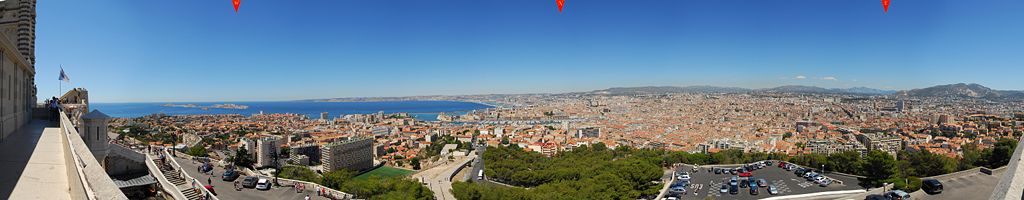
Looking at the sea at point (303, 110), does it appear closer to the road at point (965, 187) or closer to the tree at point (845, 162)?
the tree at point (845, 162)

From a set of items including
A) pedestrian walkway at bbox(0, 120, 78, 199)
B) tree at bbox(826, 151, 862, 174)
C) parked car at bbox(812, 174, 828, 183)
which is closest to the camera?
pedestrian walkway at bbox(0, 120, 78, 199)

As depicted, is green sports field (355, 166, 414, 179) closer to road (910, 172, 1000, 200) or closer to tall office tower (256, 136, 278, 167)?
tall office tower (256, 136, 278, 167)

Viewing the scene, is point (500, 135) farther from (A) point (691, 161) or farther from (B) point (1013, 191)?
(B) point (1013, 191)

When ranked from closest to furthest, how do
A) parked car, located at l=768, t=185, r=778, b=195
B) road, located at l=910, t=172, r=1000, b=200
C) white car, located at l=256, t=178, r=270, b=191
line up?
white car, located at l=256, t=178, r=270, b=191, road, located at l=910, t=172, r=1000, b=200, parked car, located at l=768, t=185, r=778, b=195

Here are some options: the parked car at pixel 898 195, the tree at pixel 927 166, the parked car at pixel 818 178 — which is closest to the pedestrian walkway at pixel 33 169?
the parked car at pixel 898 195

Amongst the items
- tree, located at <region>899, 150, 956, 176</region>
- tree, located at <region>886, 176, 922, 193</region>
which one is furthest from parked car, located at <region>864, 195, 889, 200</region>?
tree, located at <region>899, 150, 956, 176</region>

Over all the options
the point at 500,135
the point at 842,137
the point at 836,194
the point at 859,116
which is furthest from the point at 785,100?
the point at 836,194

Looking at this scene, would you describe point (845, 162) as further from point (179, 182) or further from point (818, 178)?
point (179, 182)
